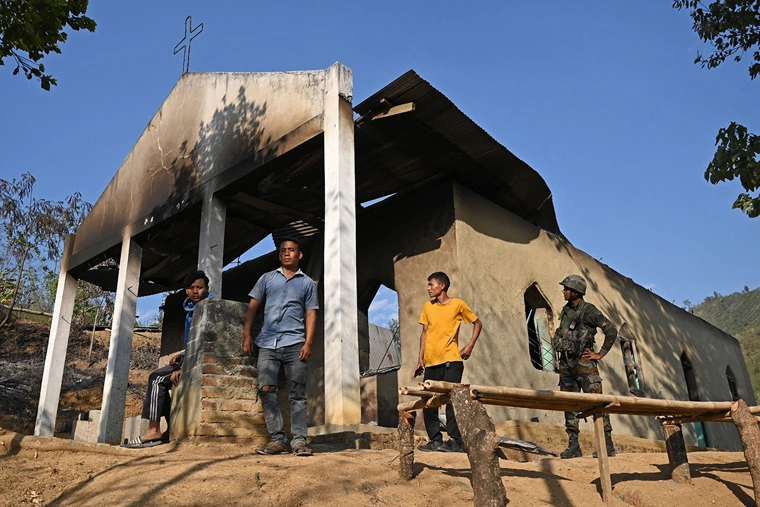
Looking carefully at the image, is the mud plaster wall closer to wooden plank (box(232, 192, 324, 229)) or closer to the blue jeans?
wooden plank (box(232, 192, 324, 229))

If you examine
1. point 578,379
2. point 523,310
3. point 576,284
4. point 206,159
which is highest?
point 206,159

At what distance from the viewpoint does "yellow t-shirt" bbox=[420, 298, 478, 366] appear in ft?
19.6

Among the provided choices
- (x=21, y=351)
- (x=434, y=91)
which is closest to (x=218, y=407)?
(x=434, y=91)

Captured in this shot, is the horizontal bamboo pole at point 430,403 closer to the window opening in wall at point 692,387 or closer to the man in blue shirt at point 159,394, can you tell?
the man in blue shirt at point 159,394

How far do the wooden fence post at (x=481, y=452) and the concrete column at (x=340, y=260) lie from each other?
248 cm

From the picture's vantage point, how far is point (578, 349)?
641 centimetres

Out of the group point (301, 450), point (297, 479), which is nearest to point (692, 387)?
point (301, 450)

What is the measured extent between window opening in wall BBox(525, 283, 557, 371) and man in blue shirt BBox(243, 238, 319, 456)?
5442 millimetres

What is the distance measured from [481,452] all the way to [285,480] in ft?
4.10

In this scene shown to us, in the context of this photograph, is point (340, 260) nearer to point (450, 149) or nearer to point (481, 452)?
point (450, 149)

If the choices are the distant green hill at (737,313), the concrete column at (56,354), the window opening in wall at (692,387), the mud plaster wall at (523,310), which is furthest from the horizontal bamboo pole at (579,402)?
the distant green hill at (737,313)

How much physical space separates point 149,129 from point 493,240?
5896 mm

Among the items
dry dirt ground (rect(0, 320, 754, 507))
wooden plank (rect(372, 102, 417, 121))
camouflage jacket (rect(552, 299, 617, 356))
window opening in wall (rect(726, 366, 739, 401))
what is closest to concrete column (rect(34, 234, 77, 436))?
dry dirt ground (rect(0, 320, 754, 507))

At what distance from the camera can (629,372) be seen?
1201 cm
